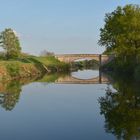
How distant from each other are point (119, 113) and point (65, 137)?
8.98 meters

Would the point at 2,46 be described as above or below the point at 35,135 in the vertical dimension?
above

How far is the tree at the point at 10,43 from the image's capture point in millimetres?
100250

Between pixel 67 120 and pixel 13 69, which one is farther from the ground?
pixel 13 69

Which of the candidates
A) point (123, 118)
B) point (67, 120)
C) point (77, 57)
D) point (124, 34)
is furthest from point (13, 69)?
point (77, 57)

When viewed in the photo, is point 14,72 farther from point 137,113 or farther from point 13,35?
point 137,113

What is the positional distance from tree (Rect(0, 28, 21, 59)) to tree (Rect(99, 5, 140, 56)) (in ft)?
84.2

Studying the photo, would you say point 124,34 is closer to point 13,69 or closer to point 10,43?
point 13,69

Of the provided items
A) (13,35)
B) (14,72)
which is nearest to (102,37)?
(14,72)

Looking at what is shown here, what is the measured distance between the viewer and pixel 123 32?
80000 millimetres

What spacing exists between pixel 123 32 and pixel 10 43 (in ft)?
106

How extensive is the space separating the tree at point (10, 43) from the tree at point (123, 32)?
2567 centimetres

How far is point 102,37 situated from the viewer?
279ft

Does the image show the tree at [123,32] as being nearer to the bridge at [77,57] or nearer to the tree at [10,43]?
the tree at [10,43]

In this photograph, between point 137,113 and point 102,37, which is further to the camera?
point 102,37
